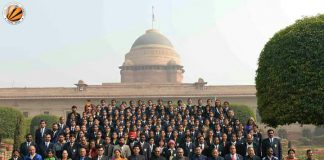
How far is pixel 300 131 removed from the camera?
44.5 metres

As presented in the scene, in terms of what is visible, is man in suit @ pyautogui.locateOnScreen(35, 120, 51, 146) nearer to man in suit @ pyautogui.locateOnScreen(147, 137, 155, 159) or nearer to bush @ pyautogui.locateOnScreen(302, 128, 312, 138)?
man in suit @ pyautogui.locateOnScreen(147, 137, 155, 159)

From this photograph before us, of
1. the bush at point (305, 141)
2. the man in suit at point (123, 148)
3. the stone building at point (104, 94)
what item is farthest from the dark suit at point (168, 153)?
the stone building at point (104, 94)

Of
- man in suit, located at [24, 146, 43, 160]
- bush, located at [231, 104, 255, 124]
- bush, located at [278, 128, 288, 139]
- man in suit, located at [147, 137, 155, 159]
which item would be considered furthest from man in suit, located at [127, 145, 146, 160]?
bush, located at [278, 128, 288, 139]

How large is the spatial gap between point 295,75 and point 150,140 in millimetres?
6206

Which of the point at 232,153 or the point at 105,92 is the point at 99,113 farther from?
the point at 105,92

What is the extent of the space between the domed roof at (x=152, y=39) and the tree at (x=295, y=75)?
166ft

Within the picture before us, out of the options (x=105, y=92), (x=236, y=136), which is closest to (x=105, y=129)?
(x=236, y=136)

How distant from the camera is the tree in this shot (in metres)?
14.9

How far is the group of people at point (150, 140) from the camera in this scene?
10727 mm

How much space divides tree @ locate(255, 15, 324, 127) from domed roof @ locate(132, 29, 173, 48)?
5074 centimetres

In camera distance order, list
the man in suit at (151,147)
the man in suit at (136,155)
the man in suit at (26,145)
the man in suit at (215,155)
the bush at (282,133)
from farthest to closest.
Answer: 1. the bush at (282,133)
2. the man in suit at (151,147)
3. the man in suit at (26,145)
4. the man in suit at (136,155)
5. the man in suit at (215,155)

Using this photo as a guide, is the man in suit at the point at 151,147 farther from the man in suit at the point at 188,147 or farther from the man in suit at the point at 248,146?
the man in suit at the point at 248,146

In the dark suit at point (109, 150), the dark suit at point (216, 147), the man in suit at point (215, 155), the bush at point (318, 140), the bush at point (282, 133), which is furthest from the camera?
the bush at point (282, 133)

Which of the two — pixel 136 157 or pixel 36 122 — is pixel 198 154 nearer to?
pixel 136 157
